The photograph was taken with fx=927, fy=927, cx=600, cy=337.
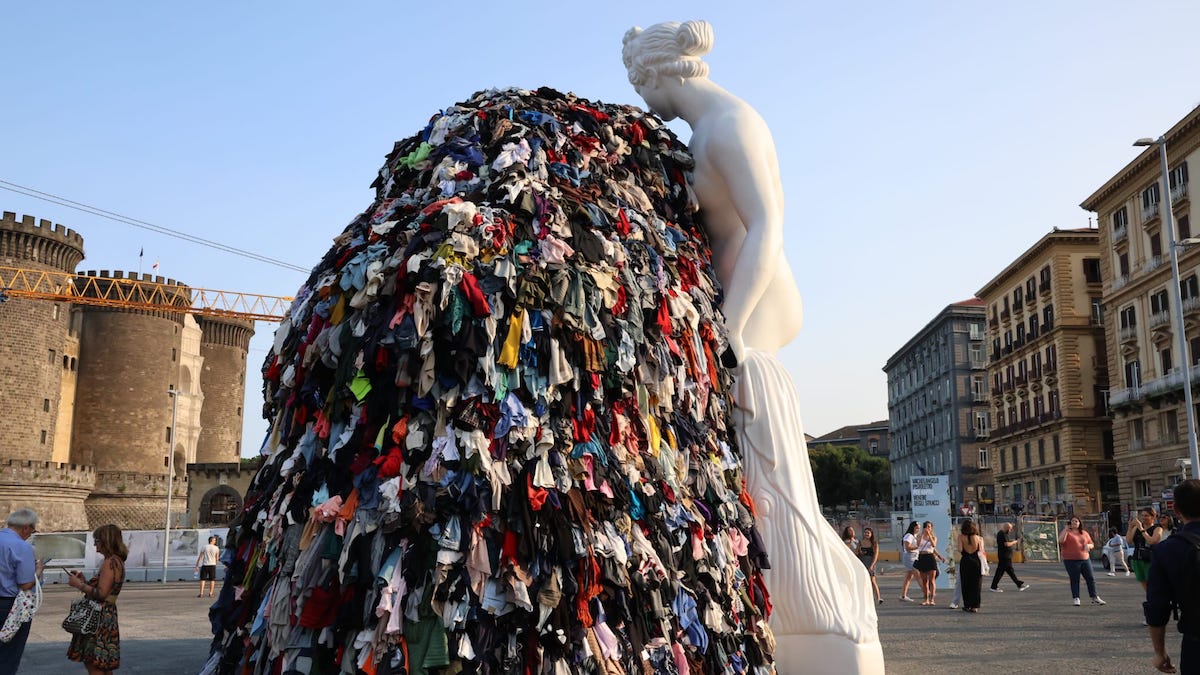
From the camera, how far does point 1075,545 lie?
14555 millimetres

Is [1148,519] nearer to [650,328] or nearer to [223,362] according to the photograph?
[650,328]

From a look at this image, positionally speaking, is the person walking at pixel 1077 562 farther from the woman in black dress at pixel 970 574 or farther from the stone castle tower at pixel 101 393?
the stone castle tower at pixel 101 393

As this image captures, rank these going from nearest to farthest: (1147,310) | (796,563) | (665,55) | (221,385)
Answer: (796,563)
(665,55)
(1147,310)
(221,385)

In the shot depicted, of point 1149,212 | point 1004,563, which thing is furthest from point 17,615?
point 1149,212

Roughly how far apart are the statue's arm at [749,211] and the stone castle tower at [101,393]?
1818 inches

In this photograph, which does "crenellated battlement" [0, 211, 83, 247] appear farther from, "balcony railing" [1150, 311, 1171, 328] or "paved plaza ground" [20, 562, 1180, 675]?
"balcony railing" [1150, 311, 1171, 328]

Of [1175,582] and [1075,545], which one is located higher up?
[1175,582]

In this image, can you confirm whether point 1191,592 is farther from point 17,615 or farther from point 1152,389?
point 1152,389

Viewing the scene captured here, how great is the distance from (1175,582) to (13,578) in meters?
7.03

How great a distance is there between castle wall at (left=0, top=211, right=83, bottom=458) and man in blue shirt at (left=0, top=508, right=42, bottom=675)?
Answer: 50637 mm

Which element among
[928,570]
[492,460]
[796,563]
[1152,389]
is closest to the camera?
[492,460]

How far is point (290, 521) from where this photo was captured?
2756 mm

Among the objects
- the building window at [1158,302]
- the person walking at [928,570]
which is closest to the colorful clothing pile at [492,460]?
the person walking at [928,570]

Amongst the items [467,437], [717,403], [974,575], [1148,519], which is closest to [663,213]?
[717,403]
